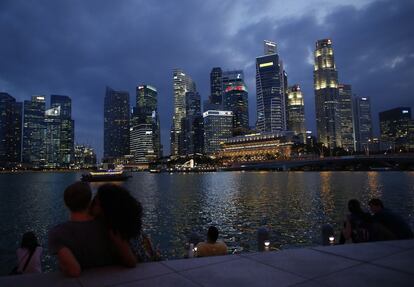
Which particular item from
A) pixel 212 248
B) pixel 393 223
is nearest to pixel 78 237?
pixel 212 248

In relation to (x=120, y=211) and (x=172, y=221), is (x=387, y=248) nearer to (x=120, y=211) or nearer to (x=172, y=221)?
(x=120, y=211)

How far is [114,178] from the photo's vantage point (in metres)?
131

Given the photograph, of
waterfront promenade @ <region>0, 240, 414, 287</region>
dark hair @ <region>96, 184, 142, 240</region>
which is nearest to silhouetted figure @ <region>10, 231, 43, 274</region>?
waterfront promenade @ <region>0, 240, 414, 287</region>

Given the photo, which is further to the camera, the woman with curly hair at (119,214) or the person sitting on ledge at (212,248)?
the person sitting on ledge at (212,248)

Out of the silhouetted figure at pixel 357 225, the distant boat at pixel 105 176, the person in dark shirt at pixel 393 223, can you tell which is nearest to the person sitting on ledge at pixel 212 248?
the silhouetted figure at pixel 357 225

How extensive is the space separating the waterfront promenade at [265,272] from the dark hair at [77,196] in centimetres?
119

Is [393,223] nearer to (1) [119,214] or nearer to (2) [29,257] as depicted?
(1) [119,214]

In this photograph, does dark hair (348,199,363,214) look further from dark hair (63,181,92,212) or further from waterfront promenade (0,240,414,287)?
dark hair (63,181,92,212)

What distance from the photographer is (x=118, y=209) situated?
5652mm

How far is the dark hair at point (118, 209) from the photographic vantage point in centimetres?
565

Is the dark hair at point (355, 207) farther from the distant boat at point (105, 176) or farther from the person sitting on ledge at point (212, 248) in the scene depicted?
the distant boat at point (105, 176)

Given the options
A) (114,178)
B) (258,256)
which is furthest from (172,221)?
(114,178)

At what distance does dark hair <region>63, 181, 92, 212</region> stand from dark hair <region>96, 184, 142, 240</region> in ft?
0.71

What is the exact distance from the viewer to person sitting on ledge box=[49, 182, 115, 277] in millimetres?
5566
